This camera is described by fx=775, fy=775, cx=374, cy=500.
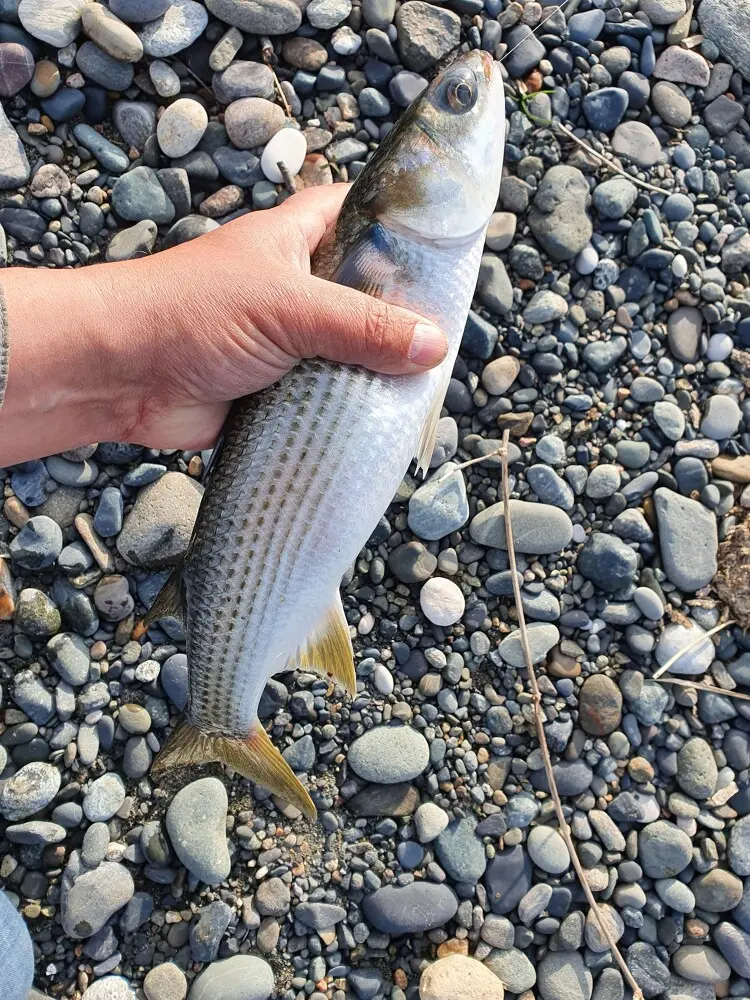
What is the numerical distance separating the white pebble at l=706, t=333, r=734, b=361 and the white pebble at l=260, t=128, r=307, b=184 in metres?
2.44

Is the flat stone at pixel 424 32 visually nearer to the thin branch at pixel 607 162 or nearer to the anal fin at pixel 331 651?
the thin branch at pixel 607 162

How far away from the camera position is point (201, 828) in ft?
12.3

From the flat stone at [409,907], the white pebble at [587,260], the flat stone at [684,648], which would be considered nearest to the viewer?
the flat stone at [409,907]

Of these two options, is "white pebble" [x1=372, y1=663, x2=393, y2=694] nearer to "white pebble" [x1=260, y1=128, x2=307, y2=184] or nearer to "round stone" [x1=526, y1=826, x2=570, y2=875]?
"round stone" [x1=526, y1=826, x2=570, y2=875]

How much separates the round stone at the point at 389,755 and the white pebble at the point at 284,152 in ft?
9.60

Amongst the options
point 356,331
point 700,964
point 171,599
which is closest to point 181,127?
point 356,331

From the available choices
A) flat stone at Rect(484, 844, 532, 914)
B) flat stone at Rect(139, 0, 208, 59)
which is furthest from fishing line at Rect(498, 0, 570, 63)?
flat stone at Rect(484, 844, 532, 914)

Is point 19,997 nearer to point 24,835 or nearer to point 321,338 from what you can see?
point 24,835

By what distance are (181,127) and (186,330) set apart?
1.55 meters

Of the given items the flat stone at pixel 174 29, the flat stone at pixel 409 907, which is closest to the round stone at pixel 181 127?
the flat stone at pixel 174 29

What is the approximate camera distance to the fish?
9.36ft

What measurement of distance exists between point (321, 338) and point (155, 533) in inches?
61.5

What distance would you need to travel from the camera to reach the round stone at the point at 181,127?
3969mm

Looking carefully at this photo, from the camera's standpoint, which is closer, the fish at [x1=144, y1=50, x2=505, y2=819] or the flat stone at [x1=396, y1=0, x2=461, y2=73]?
the fish at [x1=144, y1=50, x2=505, y2=819]
